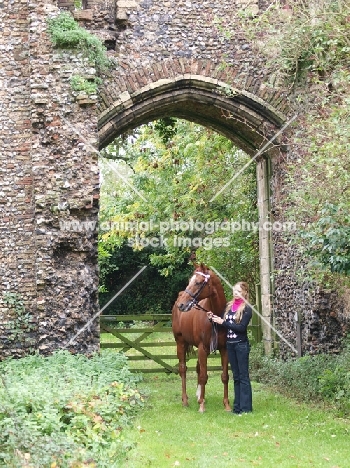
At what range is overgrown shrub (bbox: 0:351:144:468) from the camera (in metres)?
5.76

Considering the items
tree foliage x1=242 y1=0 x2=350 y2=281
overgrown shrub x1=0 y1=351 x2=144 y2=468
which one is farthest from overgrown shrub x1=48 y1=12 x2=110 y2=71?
overgrown shrub x1=0 y1=351 x2=144 y2=468

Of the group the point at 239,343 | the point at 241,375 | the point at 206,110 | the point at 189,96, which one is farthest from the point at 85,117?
the point at 241,375

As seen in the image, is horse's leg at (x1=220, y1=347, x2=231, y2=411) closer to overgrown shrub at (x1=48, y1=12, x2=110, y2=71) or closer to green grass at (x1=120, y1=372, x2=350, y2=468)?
green grass at (x1=120, y1=372, x2=350, y2=468)

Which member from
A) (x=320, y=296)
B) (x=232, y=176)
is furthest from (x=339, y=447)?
(x=232, y=176)

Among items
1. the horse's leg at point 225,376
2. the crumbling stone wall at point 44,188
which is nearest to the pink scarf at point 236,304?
the horse's leg at point 225,376

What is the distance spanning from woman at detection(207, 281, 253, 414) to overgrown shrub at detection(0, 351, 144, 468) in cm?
169

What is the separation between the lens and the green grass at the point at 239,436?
757cm

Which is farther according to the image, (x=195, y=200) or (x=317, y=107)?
(x=195, y=200)

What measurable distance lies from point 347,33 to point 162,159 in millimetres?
10012

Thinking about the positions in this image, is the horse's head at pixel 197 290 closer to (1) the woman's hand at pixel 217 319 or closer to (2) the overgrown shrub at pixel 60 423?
(1) the woman's hand at pixel 217 319

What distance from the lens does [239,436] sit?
29.1 ft

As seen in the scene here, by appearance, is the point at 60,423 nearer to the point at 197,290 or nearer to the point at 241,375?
the point at 241,375

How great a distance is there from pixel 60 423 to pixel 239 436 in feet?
9.66

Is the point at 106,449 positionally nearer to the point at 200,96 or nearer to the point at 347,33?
the point at 347,33
